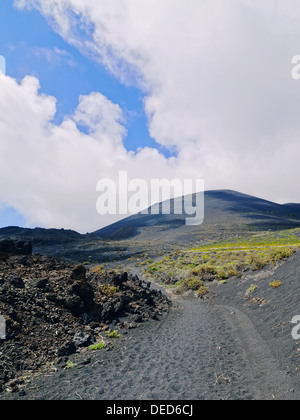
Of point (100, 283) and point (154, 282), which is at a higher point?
point (100, 283)

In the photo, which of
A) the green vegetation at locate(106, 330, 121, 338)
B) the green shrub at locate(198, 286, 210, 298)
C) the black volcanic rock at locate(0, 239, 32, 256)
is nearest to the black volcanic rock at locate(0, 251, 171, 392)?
the green vegetation at locate(106, 330, 121, 338)

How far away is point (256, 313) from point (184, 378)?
25.7 feet

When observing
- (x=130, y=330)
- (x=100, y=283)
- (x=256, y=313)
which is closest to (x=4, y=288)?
(x=130, y=330)

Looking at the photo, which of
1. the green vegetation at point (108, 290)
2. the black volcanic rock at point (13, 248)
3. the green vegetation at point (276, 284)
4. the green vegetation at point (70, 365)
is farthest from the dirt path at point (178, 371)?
the black volcanic rock at point (13, 248)

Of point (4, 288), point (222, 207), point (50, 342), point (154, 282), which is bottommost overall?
point (154, 282)

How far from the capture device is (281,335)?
10586mm

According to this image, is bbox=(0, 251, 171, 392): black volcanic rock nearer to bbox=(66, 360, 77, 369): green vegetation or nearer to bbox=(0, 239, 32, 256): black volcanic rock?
bbox=(66, 360, 77, 369): green vegetation

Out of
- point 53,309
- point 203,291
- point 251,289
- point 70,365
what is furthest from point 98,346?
point 203,291

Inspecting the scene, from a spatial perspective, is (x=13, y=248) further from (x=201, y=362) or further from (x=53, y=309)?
(x=201, y=362)

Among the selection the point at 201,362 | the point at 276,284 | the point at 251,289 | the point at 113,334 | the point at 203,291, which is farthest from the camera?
the point at 203,291

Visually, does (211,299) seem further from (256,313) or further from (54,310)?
(54,310)

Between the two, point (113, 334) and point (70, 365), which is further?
point (113, 334)

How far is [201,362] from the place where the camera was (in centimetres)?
991

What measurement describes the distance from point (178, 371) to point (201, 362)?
3.94 feet
